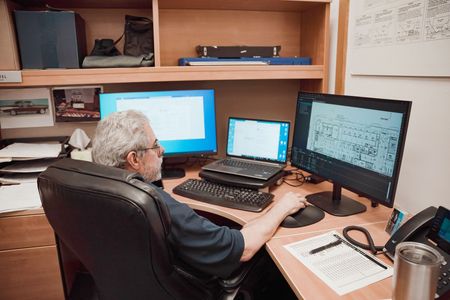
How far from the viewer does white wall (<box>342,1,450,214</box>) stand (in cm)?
127

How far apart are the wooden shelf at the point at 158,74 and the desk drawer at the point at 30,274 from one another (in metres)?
0.78

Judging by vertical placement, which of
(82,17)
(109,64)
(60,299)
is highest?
(82,17)

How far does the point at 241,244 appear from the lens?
1.18 m

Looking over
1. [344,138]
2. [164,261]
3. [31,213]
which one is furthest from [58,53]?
[344,138]

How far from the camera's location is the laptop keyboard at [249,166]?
1.75m

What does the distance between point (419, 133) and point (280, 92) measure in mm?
1011

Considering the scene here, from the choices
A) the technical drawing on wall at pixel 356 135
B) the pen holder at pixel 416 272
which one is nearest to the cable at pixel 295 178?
the technical drawing on wall at pixel 356 135

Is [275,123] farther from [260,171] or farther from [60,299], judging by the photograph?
[60,299]

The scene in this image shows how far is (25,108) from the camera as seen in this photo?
1.96 m

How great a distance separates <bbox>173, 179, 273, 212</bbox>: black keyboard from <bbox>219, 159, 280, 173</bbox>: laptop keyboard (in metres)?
0.16

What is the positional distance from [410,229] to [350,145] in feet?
1.27

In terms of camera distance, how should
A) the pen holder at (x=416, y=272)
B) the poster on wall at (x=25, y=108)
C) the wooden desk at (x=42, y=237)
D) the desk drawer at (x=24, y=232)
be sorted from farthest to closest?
the poster on wall at (x=25, y=108)
the desk drawer at (x=24, y=232)
the wooden desk at (x=42, y=237)
the pen holder at (x=416, y=272)

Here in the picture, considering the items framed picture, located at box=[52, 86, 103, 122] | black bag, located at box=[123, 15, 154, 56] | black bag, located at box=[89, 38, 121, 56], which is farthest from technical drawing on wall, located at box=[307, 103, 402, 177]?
framed picture, located at box=[52, 86, 103, 122]

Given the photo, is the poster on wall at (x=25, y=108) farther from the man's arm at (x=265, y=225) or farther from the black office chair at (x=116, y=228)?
Result: the man's arm at (x=265, y=225)
